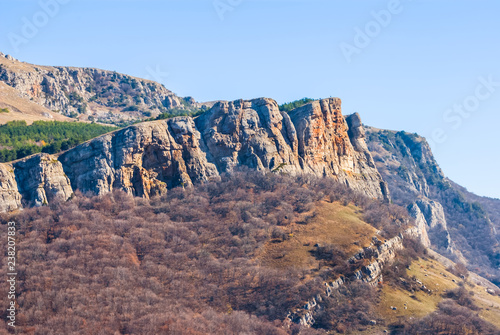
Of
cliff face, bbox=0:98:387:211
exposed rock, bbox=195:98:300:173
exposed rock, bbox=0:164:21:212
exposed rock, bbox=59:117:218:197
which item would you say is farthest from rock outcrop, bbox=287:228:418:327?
exposed rock, bbox=0:164:21:212

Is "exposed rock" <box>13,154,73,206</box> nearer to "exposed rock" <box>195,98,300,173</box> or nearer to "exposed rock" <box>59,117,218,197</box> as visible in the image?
"exposed rock" <box>59,117,218,197</box>

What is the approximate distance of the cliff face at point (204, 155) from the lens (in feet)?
308

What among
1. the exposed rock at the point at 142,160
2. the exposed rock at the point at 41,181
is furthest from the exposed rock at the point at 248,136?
the exposed rock at the point at 41,181

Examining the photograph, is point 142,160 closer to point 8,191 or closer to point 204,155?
point 204,155

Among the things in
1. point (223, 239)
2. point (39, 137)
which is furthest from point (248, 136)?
point (39, 137)

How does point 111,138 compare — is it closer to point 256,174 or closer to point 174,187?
point 174,187

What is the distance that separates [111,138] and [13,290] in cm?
4567

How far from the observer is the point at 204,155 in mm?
112938

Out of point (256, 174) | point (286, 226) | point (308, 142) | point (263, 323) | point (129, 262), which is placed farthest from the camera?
point (308, 142)

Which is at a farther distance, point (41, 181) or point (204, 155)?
point (204, 155)

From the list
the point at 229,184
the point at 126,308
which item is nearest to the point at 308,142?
the point at 229,184

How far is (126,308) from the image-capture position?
62312 mm

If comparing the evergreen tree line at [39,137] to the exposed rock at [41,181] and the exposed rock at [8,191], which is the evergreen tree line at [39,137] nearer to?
the exposed rock at [41,181]

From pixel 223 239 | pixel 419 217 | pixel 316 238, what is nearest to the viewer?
A: pixel 223 239
